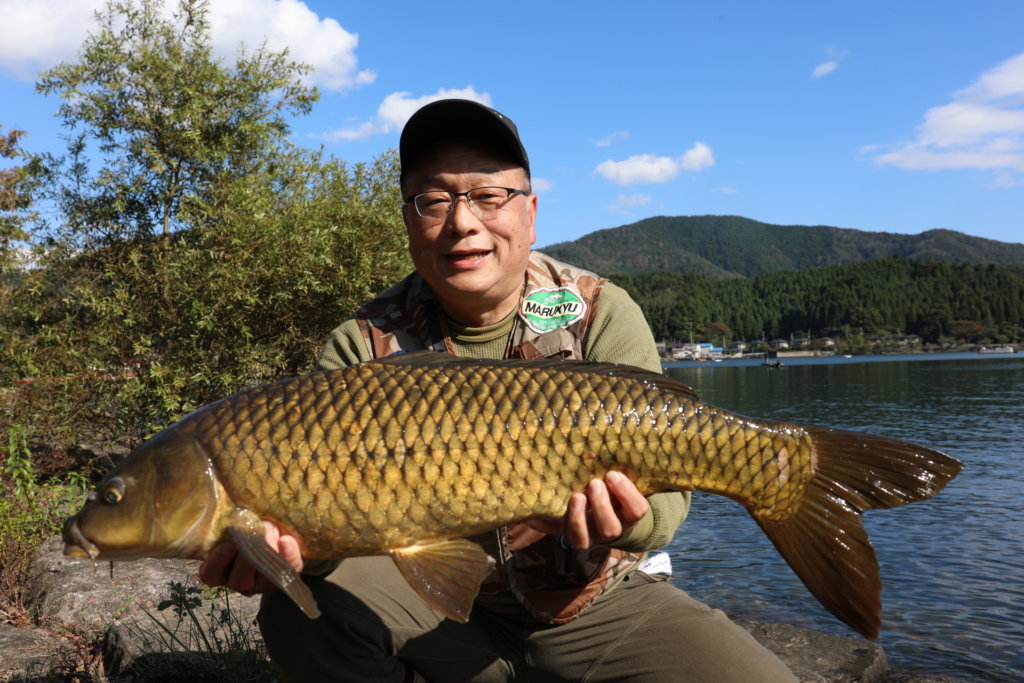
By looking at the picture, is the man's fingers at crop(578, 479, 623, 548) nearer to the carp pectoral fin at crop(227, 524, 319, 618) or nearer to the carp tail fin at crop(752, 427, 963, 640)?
the carp tail fin at crop(752, 427, 963, 640)

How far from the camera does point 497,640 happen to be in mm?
2914

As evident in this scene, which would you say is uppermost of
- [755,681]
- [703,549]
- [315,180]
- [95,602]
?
[315,180]

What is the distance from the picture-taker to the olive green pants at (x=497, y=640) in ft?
8.45

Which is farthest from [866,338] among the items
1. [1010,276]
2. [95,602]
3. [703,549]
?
[95,602]

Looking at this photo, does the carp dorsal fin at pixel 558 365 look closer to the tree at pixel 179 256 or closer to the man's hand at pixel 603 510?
the man's hand at pixel 603 510

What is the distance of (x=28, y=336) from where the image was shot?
9648 millimetres

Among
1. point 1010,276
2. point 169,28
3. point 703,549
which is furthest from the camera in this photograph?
point 1010,276

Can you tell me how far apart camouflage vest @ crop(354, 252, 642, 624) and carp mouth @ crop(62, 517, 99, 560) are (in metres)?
1.23

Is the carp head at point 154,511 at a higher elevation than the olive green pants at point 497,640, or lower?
higher

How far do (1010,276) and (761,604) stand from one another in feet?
477

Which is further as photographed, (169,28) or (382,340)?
(169,28)

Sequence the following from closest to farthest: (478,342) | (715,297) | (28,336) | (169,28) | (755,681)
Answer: (755,681), (478,342), (28,336), (169,28), (715,297)

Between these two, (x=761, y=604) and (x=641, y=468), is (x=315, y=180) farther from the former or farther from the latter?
(x=641, y=468)

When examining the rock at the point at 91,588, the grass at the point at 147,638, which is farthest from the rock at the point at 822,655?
the rock at the point at 91,588
